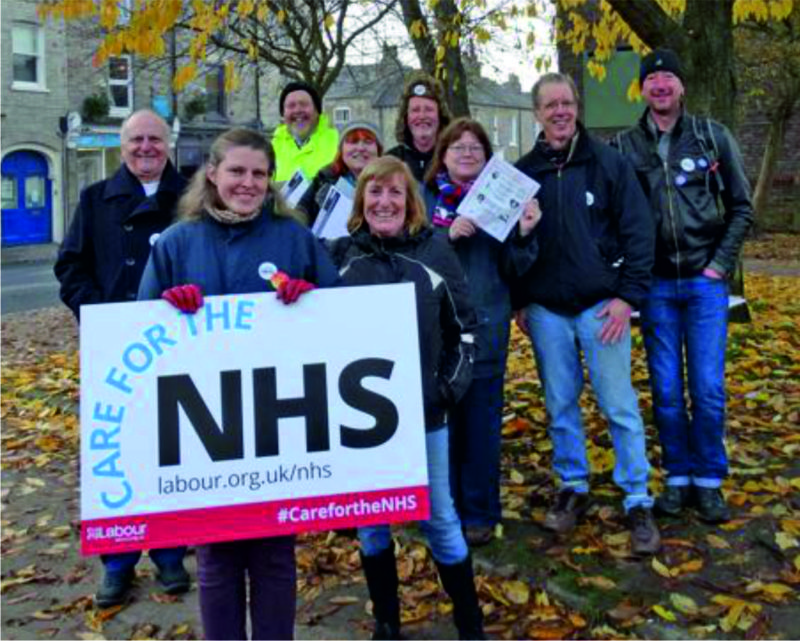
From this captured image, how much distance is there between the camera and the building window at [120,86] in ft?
104

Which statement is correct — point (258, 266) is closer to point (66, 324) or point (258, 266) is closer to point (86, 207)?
point (86, 207)

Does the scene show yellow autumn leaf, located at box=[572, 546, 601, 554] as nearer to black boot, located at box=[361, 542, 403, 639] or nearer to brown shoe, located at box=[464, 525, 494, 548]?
brown shoe, located at box=[464, 525, 494, 548]

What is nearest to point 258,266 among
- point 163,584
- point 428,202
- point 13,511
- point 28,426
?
point 428,202

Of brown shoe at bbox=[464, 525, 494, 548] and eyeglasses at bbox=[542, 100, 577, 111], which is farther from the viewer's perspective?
brown shoe at bbox=[464, 525, 494, 548]

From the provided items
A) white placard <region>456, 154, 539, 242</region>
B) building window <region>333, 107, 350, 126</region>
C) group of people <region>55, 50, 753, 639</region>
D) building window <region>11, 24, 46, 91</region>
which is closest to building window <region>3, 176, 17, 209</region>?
building window <region>11, 24, 46, 91</region>

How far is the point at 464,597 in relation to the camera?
351cm

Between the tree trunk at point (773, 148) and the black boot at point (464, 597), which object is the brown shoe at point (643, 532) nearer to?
the black boot at point (464, 597)

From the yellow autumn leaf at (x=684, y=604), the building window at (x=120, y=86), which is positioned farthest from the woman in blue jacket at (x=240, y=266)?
the building window at (x=120, y=86)

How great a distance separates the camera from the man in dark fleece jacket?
4.14 metres

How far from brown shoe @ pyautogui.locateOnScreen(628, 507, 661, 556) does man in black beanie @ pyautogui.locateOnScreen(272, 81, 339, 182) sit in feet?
7.90

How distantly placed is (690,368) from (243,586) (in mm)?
2490

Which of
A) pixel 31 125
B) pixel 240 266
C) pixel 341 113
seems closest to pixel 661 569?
pixel 240 266

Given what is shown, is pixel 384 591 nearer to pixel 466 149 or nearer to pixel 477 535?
pixel 477 535

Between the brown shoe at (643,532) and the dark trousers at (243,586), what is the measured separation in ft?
5.79
